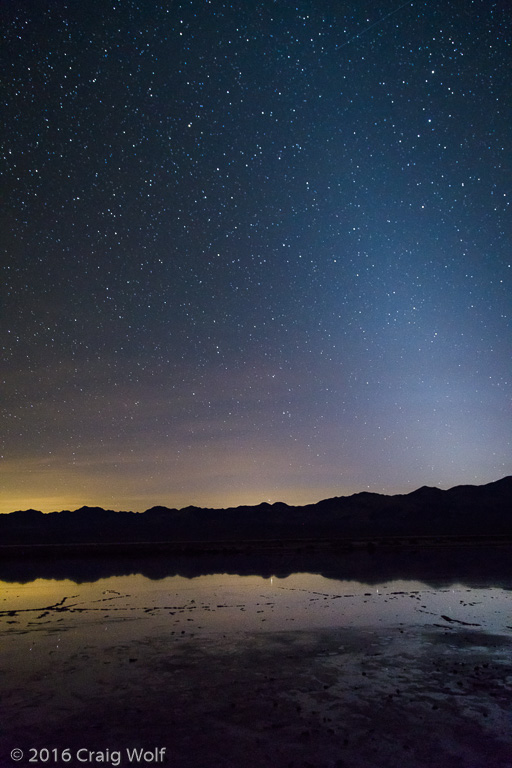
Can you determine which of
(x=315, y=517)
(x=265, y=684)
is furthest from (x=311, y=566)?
(x=315, y=517)

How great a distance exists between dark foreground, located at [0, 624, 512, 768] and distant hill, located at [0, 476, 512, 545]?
11835cm

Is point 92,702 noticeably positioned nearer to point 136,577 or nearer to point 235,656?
point 235,656

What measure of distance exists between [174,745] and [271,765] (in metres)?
1.77

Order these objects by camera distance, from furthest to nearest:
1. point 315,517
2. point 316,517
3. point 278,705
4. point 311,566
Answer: point 315,517
point 316,517
point 311,566
point 278,705

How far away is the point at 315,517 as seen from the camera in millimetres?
168625

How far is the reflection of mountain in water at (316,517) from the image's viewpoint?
13375 cm

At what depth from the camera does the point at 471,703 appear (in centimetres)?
940

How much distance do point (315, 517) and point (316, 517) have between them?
0.82 metres

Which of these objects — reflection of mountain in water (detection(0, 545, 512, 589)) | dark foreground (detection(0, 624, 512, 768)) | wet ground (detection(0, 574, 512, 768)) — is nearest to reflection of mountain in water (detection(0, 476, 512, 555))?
reflection of mountain in water (detection(0, 545, 512, 589))

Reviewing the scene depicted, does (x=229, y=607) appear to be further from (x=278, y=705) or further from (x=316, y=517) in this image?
(x=316, y=517)

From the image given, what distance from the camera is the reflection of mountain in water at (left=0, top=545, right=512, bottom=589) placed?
28.8 m

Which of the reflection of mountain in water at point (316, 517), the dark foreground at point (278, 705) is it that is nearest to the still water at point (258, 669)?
the dark foreground at point (278, 705)

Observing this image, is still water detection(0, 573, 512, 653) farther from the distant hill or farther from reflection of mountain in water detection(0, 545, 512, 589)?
the distant hill

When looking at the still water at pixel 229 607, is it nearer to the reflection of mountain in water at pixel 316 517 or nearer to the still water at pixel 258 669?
the still water at pixel 258 669
